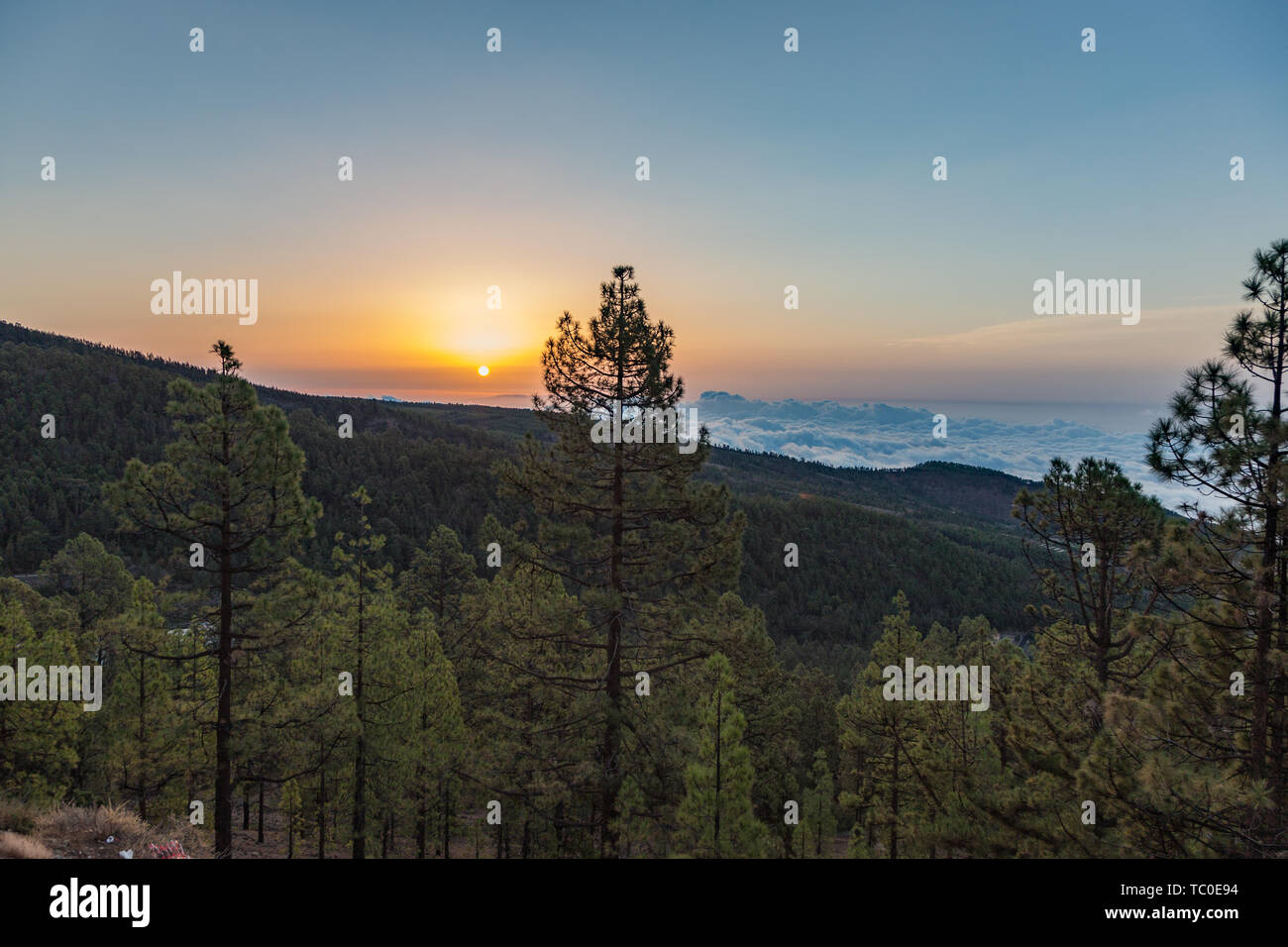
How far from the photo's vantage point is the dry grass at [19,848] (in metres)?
6.98

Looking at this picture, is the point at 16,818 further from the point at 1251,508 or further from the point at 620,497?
the point at 1251,508

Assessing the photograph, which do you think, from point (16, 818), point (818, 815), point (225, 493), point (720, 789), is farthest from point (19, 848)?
point (818, 815)

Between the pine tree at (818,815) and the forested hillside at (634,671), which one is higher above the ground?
the forested hillside at (634,671)

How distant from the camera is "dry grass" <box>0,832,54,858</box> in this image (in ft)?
22.9

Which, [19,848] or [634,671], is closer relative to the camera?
[19,848]

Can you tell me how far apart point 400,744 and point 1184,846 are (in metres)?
17.4

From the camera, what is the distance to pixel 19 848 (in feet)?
23.3

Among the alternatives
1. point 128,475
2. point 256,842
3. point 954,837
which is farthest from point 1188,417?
point 256,842

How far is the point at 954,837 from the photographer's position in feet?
46.6

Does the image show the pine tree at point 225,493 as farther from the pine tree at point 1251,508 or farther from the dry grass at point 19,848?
the pine tree at point 1251,508

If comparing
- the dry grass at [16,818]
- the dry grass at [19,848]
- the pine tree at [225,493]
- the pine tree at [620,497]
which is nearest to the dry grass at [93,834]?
the dry grass at [16,818]

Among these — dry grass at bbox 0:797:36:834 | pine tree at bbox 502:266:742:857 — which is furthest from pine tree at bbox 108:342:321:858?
pine tree at bbox 502:266:742:857

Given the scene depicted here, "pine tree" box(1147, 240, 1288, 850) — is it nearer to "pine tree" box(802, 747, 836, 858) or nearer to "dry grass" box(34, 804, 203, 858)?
"dry grass" box(34, 804, 203, 858)
